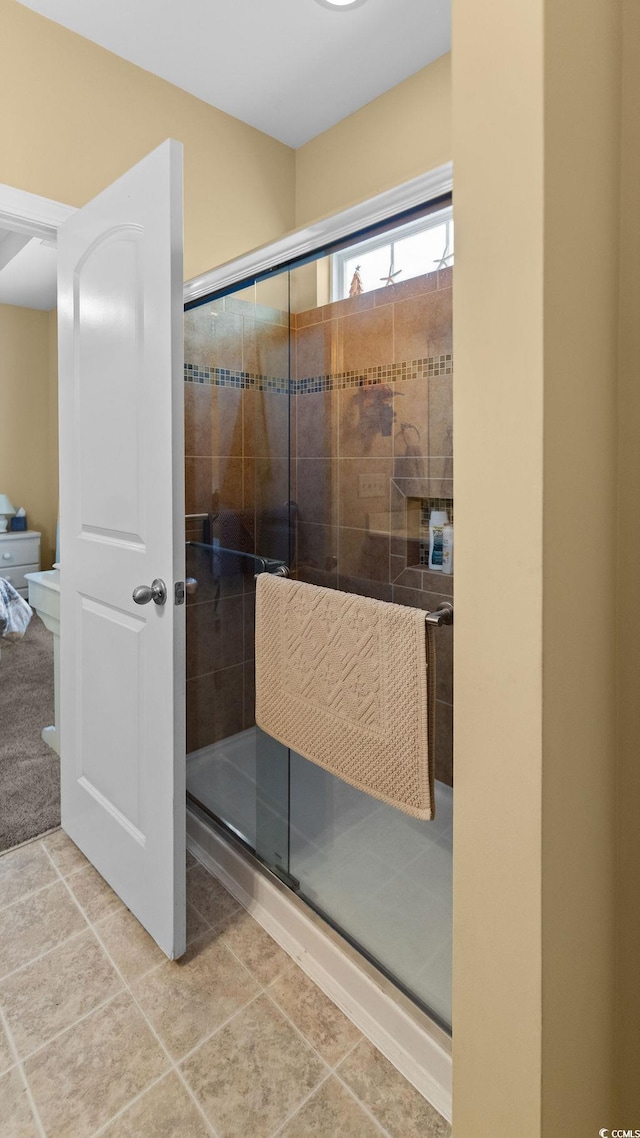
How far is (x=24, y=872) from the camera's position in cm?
181

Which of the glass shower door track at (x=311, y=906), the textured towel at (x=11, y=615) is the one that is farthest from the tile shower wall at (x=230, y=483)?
the textured towel at (x=11, y=615)

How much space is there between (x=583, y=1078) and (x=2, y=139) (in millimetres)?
2506

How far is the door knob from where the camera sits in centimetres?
141

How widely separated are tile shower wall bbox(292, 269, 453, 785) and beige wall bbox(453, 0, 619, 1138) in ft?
3.17

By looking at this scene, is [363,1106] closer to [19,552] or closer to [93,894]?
[93,894]

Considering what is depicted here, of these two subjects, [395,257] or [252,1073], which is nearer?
[252,1073]

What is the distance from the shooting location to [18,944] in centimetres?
154

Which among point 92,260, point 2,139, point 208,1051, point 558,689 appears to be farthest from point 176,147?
point 208,1051

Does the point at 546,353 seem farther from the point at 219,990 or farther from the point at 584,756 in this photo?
the point at 219,990

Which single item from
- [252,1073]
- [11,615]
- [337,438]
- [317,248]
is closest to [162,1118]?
[252,1073]

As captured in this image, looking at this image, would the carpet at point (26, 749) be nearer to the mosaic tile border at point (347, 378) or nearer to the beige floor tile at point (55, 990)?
the beige floor tile at point (55, 990)

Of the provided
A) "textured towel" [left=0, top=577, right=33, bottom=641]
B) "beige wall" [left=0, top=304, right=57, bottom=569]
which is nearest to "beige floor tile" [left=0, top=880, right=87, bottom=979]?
"textured towel" [left=0, top=577, right=33, bottom=641]

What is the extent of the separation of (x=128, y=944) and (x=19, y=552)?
14.1 feet

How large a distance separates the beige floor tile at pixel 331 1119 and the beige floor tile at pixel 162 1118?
0.17 m
